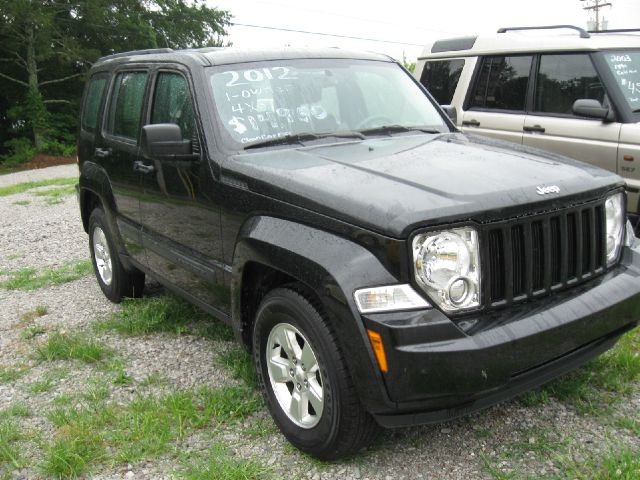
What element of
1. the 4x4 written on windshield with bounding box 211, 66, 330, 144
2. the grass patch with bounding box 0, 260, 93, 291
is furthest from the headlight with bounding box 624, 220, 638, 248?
the grass patch with bounding box 0, 260, 93, 291

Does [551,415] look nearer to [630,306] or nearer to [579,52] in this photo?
[630,306]

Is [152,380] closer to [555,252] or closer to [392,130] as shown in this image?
[392,130]

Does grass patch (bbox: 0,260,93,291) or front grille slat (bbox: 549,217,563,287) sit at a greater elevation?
front grille slat (bbox: 549,217,563,287)

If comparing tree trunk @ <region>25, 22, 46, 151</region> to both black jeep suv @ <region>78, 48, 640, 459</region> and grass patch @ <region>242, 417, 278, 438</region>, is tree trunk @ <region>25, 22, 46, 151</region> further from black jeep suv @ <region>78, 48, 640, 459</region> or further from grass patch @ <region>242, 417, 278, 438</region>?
grass patch @ <region>242, 417, 278, 438</region>

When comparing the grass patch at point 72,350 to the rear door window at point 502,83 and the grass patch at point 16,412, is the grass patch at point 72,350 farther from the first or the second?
the rear door window at point 502,83

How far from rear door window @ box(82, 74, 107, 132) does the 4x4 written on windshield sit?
1918mm

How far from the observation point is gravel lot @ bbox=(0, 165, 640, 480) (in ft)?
9.56

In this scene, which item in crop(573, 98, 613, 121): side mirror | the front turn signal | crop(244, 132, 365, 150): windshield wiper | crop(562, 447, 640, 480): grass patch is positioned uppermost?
crop(244, 132, 365, 150): windshield wiper

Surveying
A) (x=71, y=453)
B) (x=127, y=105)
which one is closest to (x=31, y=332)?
(x=127, y=105)

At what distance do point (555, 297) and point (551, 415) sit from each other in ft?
2.70

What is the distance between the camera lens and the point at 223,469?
288 centimetres

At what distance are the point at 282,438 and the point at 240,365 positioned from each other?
826mm

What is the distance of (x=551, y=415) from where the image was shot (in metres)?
3.26

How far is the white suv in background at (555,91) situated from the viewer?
5.52m
